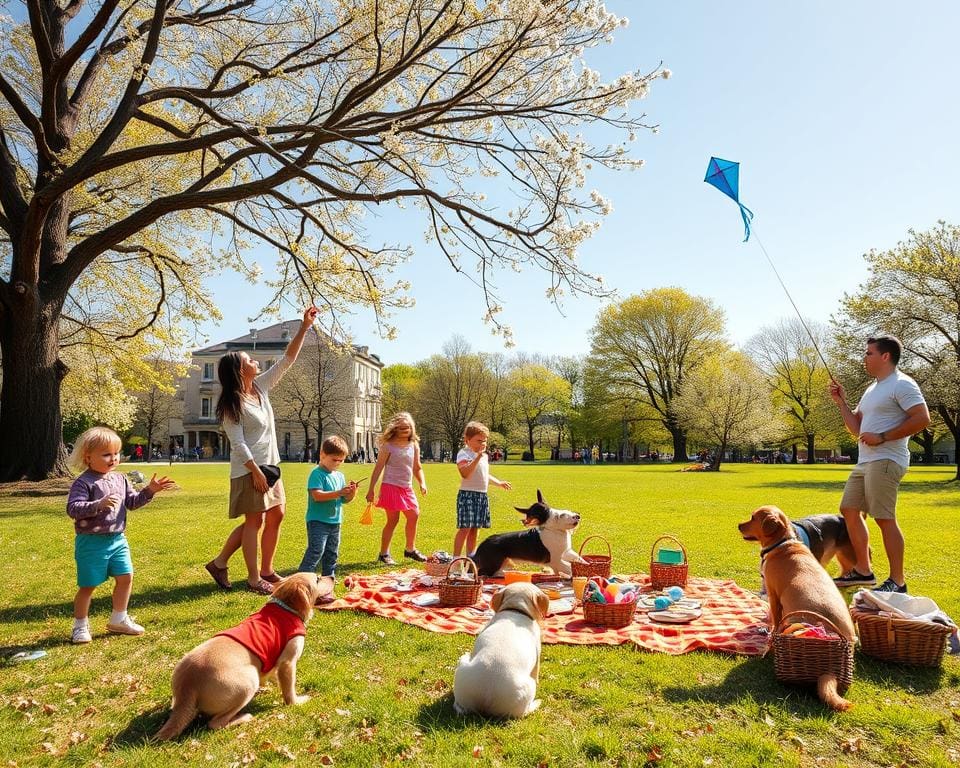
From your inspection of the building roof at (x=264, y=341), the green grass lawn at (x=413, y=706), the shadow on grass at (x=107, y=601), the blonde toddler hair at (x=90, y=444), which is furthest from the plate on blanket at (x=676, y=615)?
the building roof at (x=264, y=341)

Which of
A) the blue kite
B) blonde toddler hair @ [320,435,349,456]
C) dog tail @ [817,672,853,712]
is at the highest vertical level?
the blue kite

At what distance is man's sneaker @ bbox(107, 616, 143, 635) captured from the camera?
5.35 meters

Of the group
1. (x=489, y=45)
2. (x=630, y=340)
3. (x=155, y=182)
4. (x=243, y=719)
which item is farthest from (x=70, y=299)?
(x=630, y=340)

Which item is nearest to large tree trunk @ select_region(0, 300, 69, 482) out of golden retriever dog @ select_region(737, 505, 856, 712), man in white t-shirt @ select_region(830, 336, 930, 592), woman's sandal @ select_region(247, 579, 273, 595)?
woman's sandal @ select_region(247, 579, 273, 595)

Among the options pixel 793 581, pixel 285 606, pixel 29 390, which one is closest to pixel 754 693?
pixel 793 581

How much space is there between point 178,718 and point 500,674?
175 cm

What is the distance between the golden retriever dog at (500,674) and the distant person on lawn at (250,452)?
3.31m

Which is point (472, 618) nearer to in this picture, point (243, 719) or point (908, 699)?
point (243, 719)

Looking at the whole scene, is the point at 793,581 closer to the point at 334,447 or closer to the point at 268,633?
the point at 268,633

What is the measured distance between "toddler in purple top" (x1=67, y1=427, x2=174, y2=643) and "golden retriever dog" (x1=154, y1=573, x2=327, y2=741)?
177 centimetres

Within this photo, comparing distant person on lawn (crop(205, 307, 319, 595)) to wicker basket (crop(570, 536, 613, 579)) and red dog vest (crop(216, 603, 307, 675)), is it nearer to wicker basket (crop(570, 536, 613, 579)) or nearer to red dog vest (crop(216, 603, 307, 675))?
red dog vest (crop(216, 603, 307, 675))

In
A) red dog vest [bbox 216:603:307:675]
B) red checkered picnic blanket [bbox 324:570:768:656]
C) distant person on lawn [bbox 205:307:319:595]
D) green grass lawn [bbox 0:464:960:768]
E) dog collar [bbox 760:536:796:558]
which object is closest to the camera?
green grass lawn [bbox 0:464:960:768]

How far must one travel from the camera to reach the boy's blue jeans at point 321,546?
21.6ft

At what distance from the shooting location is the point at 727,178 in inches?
305
